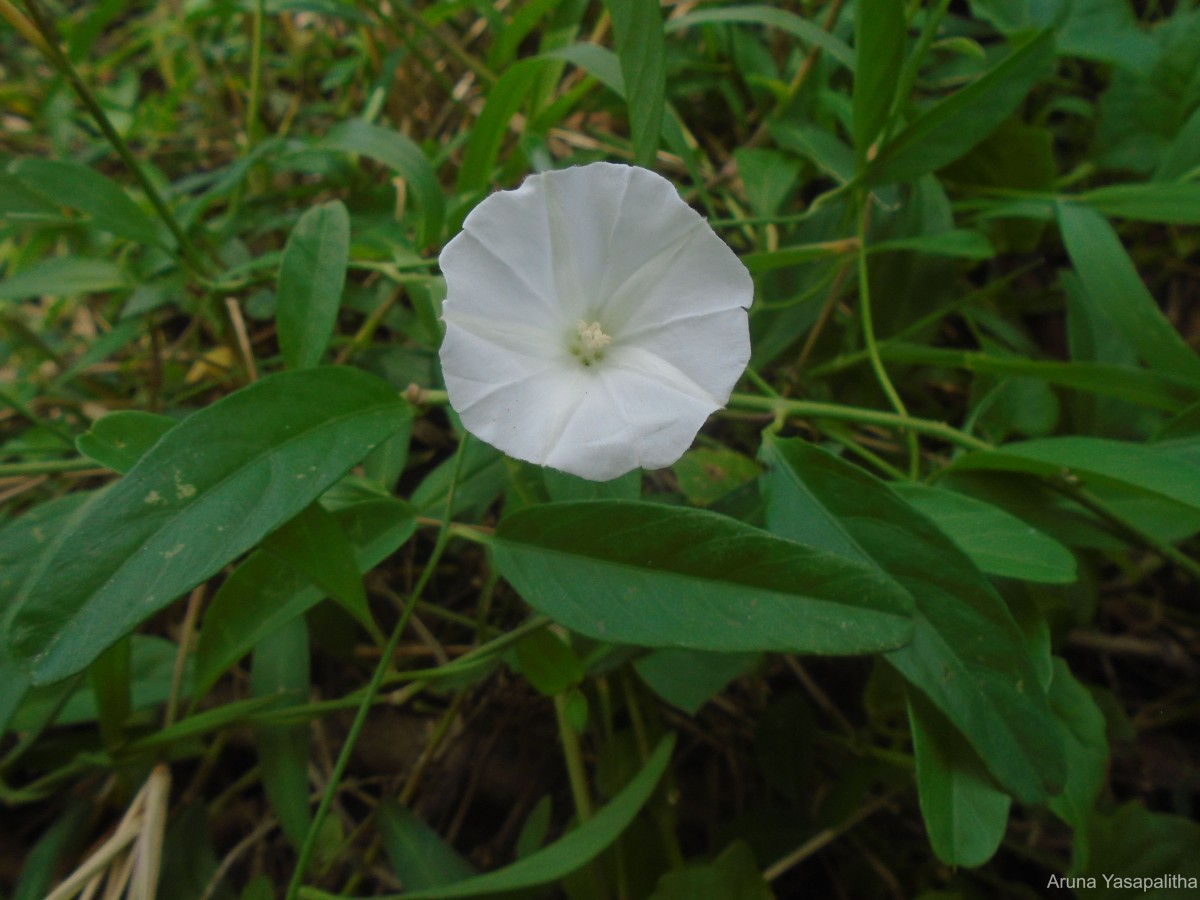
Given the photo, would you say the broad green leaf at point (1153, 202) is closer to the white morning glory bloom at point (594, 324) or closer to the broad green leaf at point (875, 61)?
the broad green leaf at point (875, 61)

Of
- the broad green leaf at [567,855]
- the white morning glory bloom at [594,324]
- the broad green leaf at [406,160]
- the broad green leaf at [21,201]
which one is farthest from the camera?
the broad green leaf at [21,201]

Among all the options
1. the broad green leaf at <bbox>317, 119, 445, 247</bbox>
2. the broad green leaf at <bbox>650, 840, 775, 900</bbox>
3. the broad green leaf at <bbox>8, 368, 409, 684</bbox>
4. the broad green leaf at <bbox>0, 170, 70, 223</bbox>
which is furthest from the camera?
the broad green leaf at <bbox>0, 170, 70, 223</bbox>

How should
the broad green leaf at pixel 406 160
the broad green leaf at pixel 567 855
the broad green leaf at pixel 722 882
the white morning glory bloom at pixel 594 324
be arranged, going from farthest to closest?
1. the broad green leaf at pixel 406 160
2. the broad green leaf at pixel 722 882
3. the broad green leaf at pixel 567 855
4. the white morning glory bloom at pixel 594 324

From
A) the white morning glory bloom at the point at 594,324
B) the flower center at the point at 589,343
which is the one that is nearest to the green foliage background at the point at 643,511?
the white morning glory bloom at the point at 594,324

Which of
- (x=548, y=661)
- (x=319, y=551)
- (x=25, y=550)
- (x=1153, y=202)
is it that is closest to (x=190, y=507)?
(x=319, y=551)

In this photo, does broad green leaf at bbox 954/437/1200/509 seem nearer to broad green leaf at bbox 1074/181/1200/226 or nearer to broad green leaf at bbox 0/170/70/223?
broad green leaf at bbox 1074/181/1200/226

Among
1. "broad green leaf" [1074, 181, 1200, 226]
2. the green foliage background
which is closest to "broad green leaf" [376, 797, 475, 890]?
the green foliage background

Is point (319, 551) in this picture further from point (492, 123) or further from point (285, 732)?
point (492, 123)
